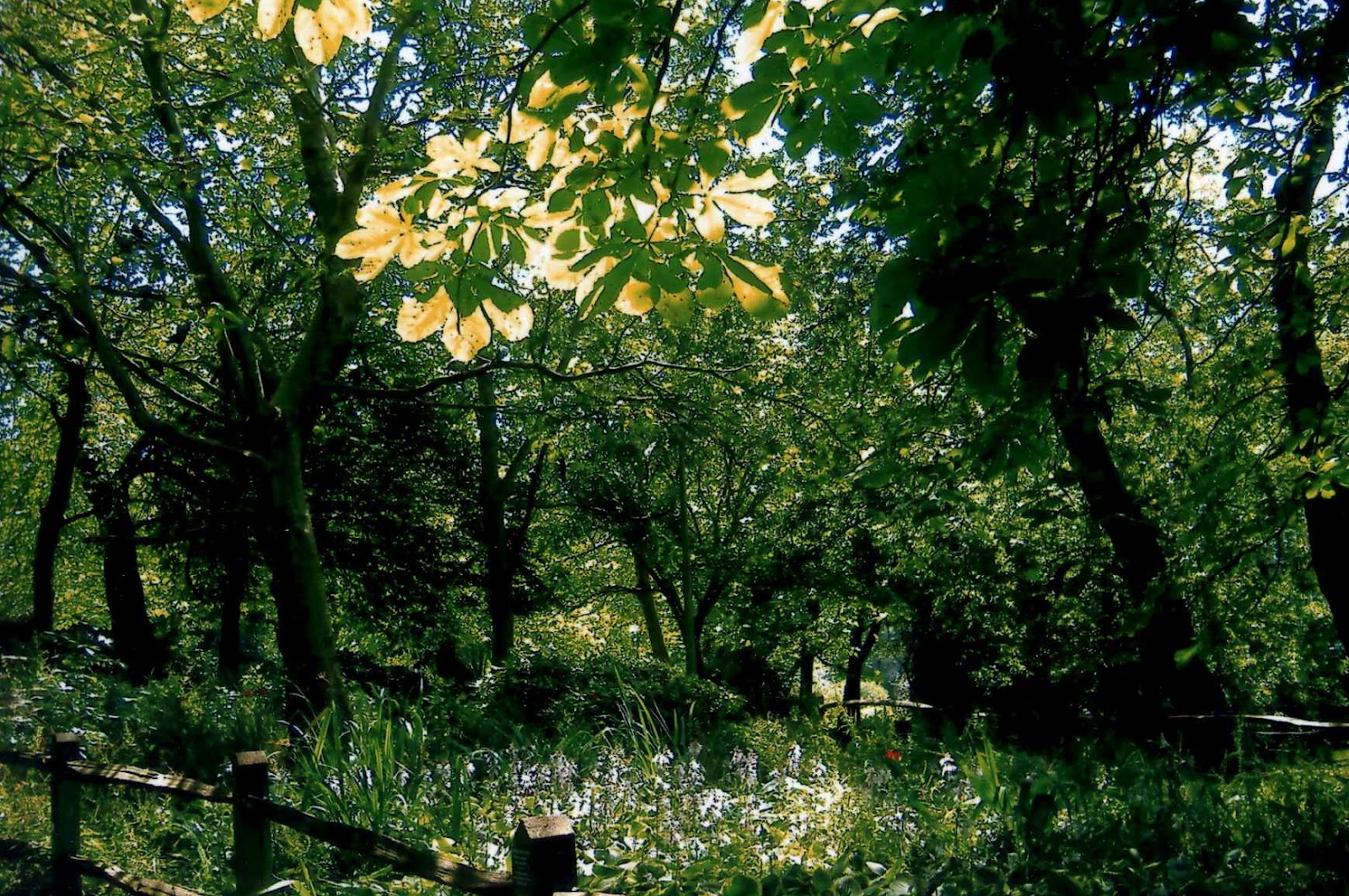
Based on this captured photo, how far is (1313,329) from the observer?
15.0 feet

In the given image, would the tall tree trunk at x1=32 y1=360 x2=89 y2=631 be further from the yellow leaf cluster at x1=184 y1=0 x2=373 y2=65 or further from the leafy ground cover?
the yellow leaf cluster at x1=184 y1=0 x2=373 y2=65

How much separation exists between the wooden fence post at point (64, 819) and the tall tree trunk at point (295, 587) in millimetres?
2923

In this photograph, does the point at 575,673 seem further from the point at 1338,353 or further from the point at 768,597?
the point at 768,597

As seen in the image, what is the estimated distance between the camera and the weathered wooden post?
2.45 m

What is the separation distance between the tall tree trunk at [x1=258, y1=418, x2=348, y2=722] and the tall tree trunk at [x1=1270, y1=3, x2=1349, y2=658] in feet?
22.6

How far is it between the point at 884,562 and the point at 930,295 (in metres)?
16.9

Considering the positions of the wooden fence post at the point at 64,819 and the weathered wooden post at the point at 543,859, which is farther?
the wooden fence post at the point at 64,819

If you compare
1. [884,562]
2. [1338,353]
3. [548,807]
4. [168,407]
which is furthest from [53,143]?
[884,562]

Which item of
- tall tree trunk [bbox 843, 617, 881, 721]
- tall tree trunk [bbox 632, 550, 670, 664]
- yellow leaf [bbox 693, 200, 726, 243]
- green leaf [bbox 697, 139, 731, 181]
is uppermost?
green leaf [bbox 697, 139, 731, 181]

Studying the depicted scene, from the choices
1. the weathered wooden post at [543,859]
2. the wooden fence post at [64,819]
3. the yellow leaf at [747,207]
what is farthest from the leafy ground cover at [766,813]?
the yellow leaf at [747,207]

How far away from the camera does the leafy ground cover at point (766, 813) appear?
3166mm

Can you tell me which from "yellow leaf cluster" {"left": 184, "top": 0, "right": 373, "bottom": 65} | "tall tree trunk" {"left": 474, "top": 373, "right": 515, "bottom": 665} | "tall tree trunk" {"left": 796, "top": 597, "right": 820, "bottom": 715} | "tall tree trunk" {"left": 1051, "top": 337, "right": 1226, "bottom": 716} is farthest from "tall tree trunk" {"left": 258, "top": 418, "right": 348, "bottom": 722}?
"tall tree trunk" {"left": 796, "top": 597, "right": 820, "bottom": 715}

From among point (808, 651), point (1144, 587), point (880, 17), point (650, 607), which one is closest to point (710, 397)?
point (1144, 587)

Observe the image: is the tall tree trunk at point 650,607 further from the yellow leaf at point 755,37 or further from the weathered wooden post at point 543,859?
the yellow leaf at point 755,37
